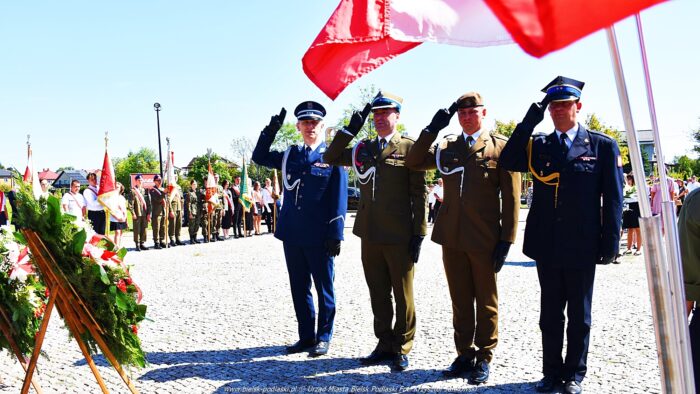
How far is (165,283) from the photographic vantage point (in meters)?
9.32

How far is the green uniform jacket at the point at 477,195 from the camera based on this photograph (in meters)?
4.27

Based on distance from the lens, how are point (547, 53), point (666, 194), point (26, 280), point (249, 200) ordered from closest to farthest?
point (547, 53), point (666, 194), point (26, 280), point (249, 200)

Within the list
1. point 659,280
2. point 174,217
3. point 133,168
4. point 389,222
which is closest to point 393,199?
point 389,222

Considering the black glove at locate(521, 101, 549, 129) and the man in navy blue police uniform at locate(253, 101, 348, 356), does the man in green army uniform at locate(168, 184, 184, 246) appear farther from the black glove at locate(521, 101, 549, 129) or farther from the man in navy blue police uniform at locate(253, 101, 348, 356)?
the black glove at locate(521, 101, 549, 129)

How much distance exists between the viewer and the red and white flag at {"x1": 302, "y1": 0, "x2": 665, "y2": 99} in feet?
4.57

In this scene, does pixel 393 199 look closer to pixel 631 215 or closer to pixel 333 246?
pixel 333 246

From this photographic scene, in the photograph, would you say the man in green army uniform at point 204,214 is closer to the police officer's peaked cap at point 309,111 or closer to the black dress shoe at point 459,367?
the police officer's peaked cap at point 309,111

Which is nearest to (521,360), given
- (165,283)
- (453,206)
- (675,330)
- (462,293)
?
(462,293)

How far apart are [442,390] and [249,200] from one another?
16.0 metres

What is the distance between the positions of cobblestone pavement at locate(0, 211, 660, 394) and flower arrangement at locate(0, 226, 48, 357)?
32 cm

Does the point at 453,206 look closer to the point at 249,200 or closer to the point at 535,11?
the point at 535,11

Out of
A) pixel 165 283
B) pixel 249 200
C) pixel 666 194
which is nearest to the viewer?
pixel 666 194

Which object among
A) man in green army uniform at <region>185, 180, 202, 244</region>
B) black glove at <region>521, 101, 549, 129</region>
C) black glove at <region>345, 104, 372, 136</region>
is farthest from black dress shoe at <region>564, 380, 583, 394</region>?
man in green army uniform at <region>185, 180, 202, 244</region>

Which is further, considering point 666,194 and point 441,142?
point 441,142
